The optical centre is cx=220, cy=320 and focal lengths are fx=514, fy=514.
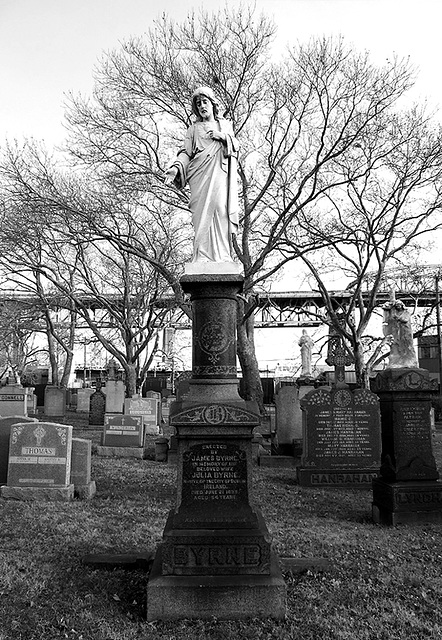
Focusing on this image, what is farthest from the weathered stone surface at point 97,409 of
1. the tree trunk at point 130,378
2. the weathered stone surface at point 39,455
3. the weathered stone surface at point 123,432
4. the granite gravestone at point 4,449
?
the weathered stone surface at point 39,455

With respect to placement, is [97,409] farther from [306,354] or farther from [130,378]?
[306,354]

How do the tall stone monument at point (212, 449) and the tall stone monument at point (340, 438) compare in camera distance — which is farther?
the tall stone monument at point (340, 438)

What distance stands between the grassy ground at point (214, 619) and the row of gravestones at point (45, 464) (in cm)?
37

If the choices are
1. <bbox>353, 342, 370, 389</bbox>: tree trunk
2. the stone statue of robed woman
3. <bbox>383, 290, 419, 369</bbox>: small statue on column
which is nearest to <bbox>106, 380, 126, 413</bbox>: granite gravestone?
<bbox>353, 342, 370, 389</bbox>: tree trunk

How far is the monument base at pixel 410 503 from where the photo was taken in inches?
275

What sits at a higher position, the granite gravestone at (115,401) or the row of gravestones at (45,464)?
the granite gravestone at (115,401)

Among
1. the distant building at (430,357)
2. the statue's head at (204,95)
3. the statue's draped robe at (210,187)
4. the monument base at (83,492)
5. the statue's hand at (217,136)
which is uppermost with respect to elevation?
the distant building at (430,357)

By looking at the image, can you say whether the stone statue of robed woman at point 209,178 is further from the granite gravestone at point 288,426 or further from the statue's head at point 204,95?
the granite gravestone at point 288,426

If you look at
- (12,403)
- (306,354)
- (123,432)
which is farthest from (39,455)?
(306,354)

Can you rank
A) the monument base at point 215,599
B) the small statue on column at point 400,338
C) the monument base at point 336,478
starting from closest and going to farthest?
the monument base at point 215,599, the small statue on column at point 400,338, the monument base at point 336,478

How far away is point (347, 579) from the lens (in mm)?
4812

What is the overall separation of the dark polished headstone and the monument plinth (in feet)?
11.2

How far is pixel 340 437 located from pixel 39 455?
5559 millimetres

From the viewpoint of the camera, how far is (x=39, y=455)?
819 centimetres
